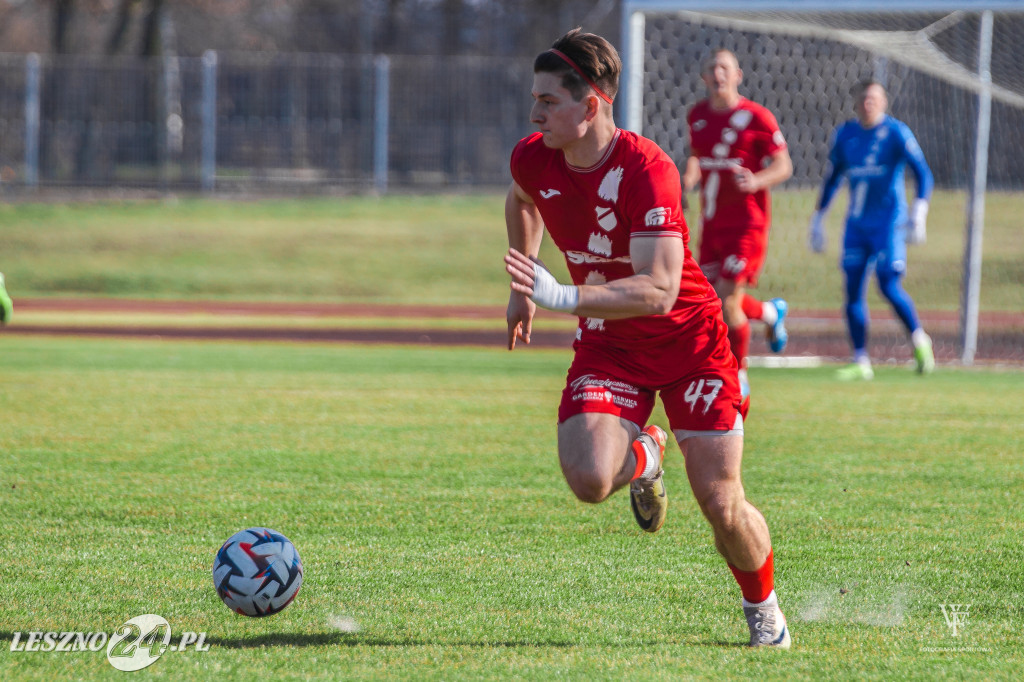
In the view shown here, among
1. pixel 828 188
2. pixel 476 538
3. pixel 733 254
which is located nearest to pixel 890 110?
pixel 828 188

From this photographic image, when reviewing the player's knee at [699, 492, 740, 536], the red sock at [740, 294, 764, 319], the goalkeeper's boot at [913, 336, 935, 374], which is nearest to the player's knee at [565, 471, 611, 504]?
the player's knee at [699, 492, 740, 536]

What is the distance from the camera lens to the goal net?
43.6ft

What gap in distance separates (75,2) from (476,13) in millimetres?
11364

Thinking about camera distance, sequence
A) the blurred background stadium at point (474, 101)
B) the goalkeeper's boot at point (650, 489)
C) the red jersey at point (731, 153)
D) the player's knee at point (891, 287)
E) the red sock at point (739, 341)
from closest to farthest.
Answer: the goalkeeper's boot at point (650, 489), the red sock at point (739, 341), the red jersey at point (731, 153), the player's knee at point (891, 287), the blurred background stadium at point (474, 101)

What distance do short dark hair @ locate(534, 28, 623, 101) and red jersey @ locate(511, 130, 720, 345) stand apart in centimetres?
24

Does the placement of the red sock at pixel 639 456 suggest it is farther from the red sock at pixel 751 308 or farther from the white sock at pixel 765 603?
the red sock at pixel 751 308

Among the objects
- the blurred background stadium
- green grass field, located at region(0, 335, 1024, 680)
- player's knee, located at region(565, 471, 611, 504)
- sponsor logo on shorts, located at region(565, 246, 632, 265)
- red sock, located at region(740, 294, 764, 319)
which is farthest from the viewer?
the blurred background stadium

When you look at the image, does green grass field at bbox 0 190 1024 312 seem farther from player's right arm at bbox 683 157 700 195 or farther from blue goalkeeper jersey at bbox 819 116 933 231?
player's right arm at bbox 683 157 700 195

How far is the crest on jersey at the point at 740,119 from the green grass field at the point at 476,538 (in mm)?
2189

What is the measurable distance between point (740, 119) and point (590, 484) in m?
5.77

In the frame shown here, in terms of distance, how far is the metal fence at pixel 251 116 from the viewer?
84.5 feet

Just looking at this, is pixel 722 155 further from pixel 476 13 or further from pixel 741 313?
pixel 476 13

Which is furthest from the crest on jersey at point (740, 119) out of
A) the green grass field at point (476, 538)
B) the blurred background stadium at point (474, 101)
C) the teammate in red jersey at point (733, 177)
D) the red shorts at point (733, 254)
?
the blurred background stadium at point (474, 101)

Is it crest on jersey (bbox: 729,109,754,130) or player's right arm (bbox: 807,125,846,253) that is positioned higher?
crest on jersey (bbox: 729,109,754,130)
